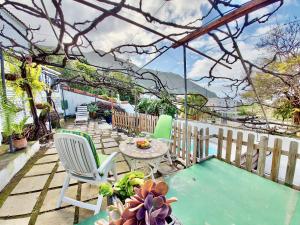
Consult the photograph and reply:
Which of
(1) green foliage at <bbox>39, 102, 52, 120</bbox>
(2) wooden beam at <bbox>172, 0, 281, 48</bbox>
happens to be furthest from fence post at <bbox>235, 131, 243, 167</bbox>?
(1) green foliage at <bbox>39, 102, 52, 120</bbox>

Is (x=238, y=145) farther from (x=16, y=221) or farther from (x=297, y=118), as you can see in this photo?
(x=297, y=118)

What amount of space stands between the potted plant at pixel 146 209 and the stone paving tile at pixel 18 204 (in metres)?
2.29

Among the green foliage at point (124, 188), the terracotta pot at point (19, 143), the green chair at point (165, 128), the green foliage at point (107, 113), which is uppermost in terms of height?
the green foliage at point (124, 188)

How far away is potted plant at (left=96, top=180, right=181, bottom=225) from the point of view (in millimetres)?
711

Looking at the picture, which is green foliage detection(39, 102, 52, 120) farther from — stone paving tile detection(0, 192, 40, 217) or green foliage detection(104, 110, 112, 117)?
green foliage detection(104, 110, 112, 117)

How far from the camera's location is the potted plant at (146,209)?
711 mm

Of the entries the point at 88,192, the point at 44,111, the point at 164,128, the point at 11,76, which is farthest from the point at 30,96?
the point at 164,128

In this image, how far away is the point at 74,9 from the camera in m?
2.17

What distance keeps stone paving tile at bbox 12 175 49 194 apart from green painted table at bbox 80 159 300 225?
1.71 m

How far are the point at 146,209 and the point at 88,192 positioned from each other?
7.88ft

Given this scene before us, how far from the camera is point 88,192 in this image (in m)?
2.73

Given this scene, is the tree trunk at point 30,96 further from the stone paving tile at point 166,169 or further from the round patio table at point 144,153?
the stone paving tile at point 166,169

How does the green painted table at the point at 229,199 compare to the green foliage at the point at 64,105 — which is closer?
the green painted table at the point at 229,199

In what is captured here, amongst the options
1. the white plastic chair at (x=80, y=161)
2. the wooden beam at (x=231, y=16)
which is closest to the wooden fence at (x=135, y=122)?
the white plastic chair at (x=80, y=161)
